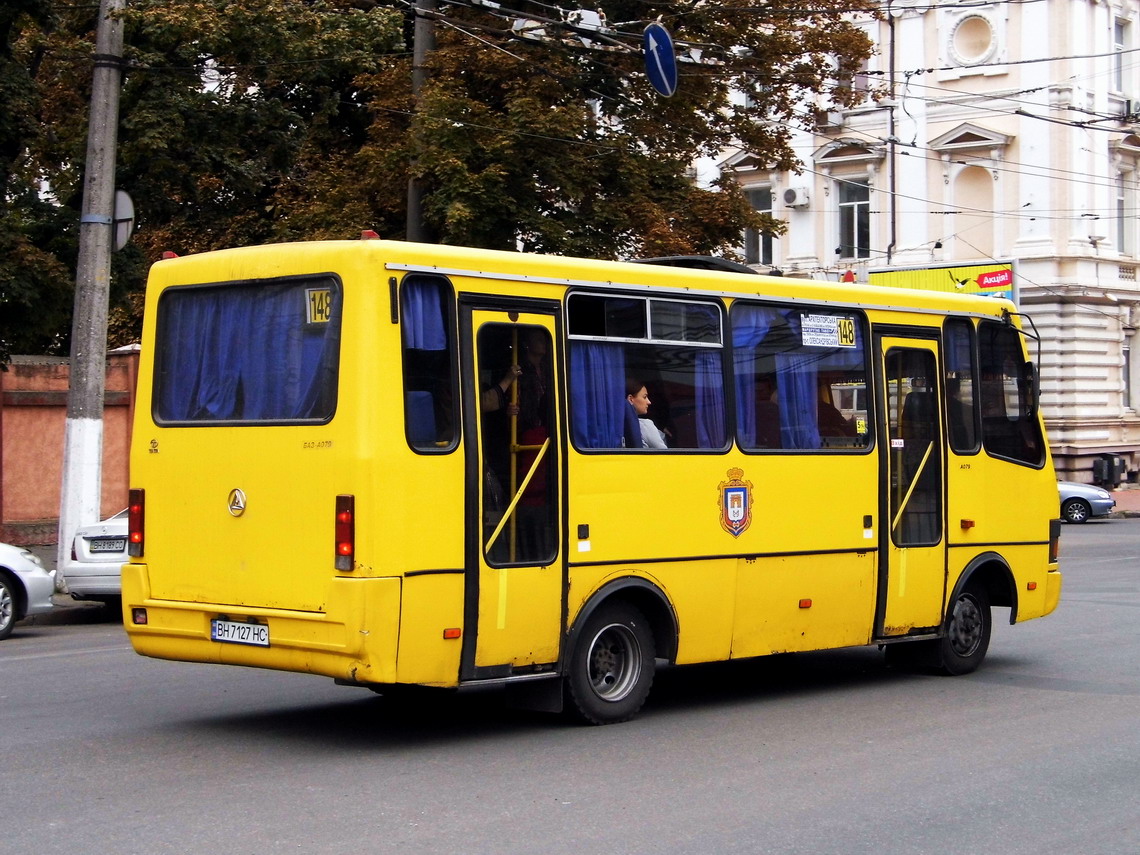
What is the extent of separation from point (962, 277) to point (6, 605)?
2970cm

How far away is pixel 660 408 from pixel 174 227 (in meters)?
16.5

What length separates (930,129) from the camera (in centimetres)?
4469

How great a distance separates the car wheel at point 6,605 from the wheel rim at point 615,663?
7350 millimetres

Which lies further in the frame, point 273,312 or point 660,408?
point 660,408

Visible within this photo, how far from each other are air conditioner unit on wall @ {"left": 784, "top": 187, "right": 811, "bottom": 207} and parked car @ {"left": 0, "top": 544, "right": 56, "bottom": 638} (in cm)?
3397

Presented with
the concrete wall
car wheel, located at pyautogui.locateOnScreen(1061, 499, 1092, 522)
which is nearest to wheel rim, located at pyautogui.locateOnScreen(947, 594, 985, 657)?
the concrete wall

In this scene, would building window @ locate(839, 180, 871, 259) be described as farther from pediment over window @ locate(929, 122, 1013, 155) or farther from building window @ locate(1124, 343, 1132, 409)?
building window @ locate(1124, 343, 1132, 409)

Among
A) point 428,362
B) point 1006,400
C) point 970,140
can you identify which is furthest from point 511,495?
point 970,140

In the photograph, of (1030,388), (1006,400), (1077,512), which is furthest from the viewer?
(1077,512)

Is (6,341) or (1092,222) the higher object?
(1092,222)

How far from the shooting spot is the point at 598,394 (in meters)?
9.59

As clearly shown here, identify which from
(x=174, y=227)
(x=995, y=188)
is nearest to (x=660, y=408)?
(x=174, y=227)

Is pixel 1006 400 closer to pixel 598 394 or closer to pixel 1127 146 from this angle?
pixel 598 394

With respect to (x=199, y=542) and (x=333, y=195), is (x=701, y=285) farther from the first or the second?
(x=333, y=195)
